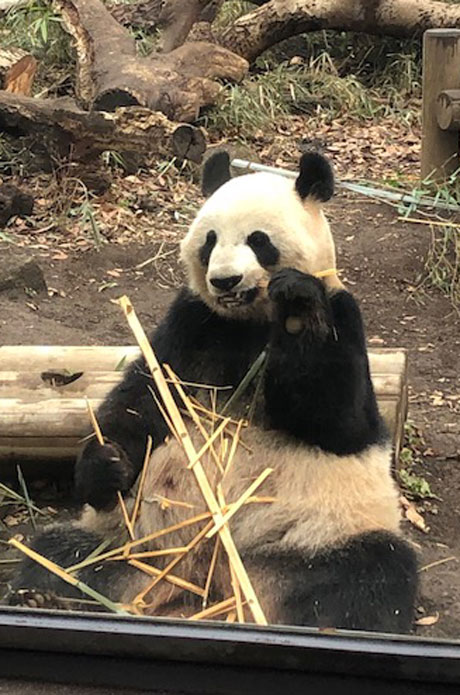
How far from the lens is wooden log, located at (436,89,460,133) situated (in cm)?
560

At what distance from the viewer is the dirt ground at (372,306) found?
3.46m

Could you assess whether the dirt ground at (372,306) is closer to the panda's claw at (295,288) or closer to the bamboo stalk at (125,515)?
the bamboo stalk at (125,515)

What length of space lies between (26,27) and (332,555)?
645cm

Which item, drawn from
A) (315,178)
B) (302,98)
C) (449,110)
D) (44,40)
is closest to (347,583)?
(315,178)

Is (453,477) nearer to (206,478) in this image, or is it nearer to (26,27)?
(206,478)

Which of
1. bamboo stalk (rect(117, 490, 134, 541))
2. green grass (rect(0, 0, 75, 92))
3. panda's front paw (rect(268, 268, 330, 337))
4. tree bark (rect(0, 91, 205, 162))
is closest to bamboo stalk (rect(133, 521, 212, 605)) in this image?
bamboo stalk (rect(117, 490, 134, 541))

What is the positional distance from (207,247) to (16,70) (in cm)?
481

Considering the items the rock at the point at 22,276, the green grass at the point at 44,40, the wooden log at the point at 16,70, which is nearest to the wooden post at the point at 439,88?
the rock at the point at 22,276

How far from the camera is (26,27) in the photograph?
25.7 ft

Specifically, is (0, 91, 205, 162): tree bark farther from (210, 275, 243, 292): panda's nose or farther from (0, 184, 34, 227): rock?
(210, 275, 243, 292): panda's nose

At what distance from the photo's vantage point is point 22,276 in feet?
15.4

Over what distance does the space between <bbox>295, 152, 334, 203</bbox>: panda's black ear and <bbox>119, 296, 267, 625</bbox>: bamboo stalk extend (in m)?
0.46

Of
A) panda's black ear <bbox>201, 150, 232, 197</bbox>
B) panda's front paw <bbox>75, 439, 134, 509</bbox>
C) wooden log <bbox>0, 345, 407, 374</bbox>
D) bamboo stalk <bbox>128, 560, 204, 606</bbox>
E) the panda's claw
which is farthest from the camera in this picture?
wooden log <bbox>0, 345, 407, 374</bbox>

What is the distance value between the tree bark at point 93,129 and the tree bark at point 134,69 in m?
0.43
